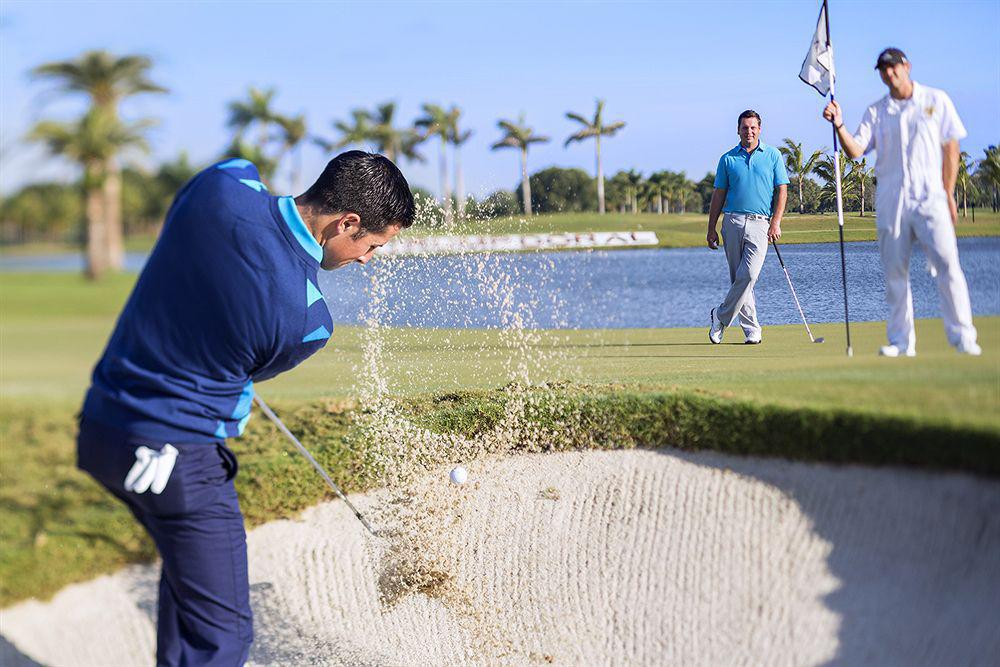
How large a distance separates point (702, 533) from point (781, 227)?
5.05ft

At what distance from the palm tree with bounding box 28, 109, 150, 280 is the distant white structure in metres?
1.90

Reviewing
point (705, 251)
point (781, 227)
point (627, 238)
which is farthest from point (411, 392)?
point (781, 227)

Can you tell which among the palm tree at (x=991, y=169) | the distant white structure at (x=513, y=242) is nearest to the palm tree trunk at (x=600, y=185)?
the distant white structure at (x=513, y=242)

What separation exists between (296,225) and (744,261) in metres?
2.07

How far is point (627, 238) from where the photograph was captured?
503 cm

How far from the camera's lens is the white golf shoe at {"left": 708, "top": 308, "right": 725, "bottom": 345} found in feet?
14.6

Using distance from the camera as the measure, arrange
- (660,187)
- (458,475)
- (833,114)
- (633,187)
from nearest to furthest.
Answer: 1. (833,114)
2. (660,187)
3. (633,187)
4. (458,475)

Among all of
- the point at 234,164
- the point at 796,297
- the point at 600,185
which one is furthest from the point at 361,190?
the point at 600,185

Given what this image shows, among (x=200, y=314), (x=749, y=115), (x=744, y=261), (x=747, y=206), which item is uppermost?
(x=749, y=115)

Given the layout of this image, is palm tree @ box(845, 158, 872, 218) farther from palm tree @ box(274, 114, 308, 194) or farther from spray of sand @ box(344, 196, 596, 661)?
palm tree @ box(274, 114, 308, 194)

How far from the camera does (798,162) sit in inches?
155

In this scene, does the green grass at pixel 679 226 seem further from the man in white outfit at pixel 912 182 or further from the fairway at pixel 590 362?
the fairway at pixel 590 362

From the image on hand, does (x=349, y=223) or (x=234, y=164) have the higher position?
(x=234, y=164)

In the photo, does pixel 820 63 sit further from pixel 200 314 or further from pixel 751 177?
pixel 200 314
